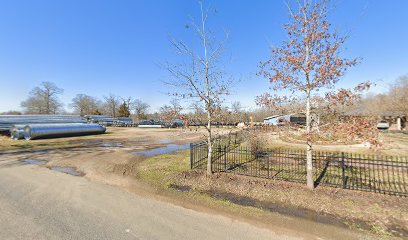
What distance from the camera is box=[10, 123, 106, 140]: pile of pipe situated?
2125 cm

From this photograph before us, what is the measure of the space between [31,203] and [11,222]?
1.10 metres

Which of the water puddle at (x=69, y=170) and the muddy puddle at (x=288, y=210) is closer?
the muddy puddle at (x=288, y=210)

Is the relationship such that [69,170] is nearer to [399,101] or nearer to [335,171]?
[335,171]

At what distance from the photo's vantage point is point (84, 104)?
270 ft

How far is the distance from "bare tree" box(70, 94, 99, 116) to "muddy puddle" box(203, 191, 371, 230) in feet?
288

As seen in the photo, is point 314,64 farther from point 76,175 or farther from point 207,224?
point 76,175

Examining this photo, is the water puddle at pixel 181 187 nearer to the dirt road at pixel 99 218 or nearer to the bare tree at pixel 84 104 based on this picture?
the dirt road at pixel 99 218

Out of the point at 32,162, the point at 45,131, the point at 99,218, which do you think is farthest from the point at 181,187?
the point at 45,131

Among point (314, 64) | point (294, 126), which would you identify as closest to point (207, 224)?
point (294, 126)

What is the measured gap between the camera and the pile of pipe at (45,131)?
21.2 m

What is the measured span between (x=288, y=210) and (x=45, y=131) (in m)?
26.2

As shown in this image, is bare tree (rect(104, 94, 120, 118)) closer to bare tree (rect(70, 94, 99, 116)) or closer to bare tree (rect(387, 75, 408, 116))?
bare tree (rect(70, 94, 99, 116))

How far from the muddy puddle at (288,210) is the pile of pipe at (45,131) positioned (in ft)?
77.4

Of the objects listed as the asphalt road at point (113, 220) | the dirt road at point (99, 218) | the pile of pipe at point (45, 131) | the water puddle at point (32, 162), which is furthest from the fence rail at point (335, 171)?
the pile of pipe at point (45, 131)
